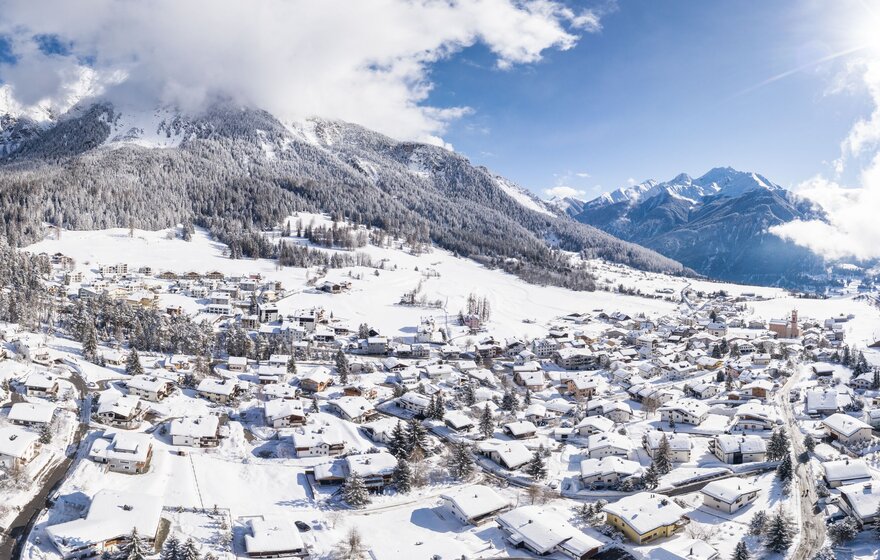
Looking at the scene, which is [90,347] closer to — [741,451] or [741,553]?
[741,553]

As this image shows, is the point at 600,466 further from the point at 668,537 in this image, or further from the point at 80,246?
the point at 80,246

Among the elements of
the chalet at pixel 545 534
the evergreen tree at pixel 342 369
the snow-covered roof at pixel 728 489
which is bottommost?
the chalet at pixel 545 534

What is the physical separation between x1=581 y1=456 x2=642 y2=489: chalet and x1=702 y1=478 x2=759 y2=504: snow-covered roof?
16.8 ft

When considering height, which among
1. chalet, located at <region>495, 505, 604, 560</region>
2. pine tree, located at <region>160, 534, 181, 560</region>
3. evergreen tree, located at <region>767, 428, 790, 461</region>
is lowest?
pine tree, located at <region>160, 534, 181, 560</region>

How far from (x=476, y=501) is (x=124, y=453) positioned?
24.4 m

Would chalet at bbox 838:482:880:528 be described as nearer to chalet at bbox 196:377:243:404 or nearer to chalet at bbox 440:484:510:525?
chalet at bbox 440:484:510:525

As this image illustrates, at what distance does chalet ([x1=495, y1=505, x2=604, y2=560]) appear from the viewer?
32000 millimetres

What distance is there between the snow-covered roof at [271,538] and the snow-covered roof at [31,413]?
2105 cm

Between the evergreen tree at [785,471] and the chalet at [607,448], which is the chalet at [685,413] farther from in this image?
the evergreen tree at [785,471]

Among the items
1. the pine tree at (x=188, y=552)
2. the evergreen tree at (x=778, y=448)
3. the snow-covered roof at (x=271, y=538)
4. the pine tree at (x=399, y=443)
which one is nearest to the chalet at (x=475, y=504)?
the pine tree at (x=399, y=443)

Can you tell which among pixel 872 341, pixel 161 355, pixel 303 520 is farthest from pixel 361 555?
pixel 872 341

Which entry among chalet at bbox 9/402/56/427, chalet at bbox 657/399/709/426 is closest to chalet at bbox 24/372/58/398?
chalet at bbox 9/402/56/427

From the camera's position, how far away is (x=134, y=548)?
2875cm

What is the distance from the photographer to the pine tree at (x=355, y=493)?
3750cm
